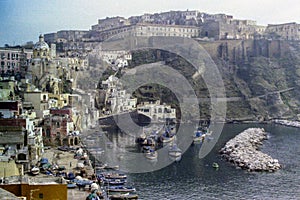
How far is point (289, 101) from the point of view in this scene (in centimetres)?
6456

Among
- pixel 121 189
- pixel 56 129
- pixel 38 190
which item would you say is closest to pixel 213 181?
pixel 121 189

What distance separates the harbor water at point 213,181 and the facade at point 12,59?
19650 mm

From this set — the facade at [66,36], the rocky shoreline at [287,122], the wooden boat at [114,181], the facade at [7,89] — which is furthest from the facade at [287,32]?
the wooden boat at [114,181]

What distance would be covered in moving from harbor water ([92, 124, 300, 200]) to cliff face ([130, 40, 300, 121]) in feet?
81.5

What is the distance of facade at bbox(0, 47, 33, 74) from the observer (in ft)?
150

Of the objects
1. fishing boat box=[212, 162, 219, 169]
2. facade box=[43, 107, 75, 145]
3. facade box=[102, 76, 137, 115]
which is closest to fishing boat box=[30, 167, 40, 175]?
facade box=[43, 107, 75, 145]

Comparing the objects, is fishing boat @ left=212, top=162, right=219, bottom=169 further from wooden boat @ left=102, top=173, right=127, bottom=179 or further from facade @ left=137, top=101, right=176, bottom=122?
facade @ left=137, top=101, right=176, bottom=122

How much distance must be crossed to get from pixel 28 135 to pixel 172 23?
53.6 m

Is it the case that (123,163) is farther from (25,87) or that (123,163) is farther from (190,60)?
(190,60)

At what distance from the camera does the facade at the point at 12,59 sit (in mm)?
45656

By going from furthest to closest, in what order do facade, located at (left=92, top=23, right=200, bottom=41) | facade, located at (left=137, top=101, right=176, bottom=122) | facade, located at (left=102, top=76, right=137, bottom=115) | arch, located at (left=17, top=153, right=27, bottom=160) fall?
facade, located at (left=92, top=23, right=200, bottom=41)
facade, located at (left=137, top=101, right=176, bottom=122)
facade, located at (left=102, top=76, right=137, bottom=115)
arch, located at (left=17, top=153, right=27, bottom=160)

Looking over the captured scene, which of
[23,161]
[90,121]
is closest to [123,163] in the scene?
[23,161]

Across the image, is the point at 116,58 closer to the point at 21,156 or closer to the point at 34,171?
the point at 21,156

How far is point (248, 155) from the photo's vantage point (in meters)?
31.9
